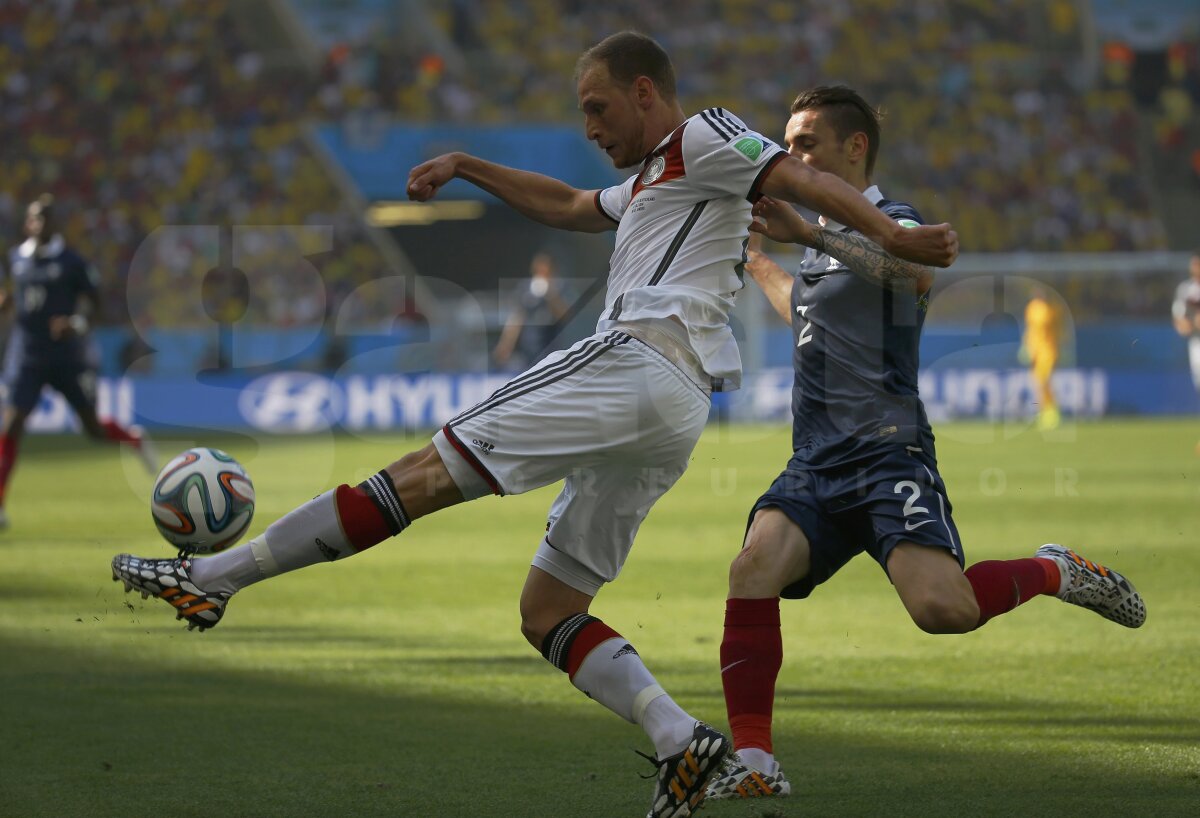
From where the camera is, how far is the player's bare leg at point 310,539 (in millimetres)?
4051

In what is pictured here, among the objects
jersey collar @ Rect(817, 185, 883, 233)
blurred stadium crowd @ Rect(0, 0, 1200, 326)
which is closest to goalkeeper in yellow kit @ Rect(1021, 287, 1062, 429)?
blurred stadium crowd @ Rect(0, 0, 1200, 326)

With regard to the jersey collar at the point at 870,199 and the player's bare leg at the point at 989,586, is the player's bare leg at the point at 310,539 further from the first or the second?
the jersey collar at the point at 870,199

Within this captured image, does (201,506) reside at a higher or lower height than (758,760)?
higher

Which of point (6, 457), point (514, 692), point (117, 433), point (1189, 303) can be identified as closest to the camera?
point (514, 692)

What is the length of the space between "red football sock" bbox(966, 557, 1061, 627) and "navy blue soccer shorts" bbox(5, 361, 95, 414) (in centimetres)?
917

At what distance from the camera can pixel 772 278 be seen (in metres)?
5.34

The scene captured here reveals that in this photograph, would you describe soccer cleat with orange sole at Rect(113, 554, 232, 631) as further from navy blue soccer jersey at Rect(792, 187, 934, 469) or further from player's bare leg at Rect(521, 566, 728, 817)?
navy blue soccer jersey at Rect(792, 187, 934, 469)

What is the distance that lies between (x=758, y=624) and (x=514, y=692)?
1.68 meters

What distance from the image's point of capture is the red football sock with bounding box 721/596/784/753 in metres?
4.72

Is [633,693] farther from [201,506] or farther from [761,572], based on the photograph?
[201,506]

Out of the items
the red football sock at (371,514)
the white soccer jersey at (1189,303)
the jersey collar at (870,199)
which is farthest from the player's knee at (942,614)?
the white soccer jersey at (1189,303)

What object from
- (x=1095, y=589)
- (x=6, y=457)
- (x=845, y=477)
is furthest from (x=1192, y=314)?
(x=845, y=477)

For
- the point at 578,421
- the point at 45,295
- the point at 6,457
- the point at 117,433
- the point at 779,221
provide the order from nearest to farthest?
the point at 578,421 < the point at 779,221 < the point at 6,457 < the point at 45,295 < the point at 117,433

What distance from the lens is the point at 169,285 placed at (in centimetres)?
2462
